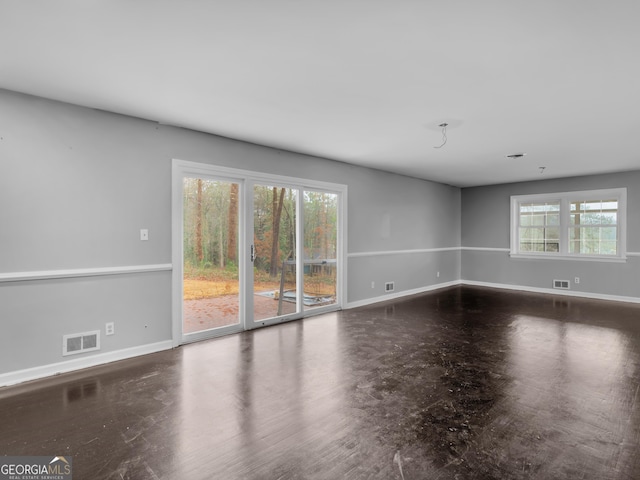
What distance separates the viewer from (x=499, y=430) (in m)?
2.17

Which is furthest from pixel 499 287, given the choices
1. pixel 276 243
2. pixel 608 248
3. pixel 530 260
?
pixel 276 243

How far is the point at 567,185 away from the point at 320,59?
6.89 metres

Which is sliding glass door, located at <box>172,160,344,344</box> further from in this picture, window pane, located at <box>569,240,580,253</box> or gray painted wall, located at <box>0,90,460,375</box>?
window pane, located at <box>569,240,580,253</box>

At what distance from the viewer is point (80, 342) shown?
3.15 metres

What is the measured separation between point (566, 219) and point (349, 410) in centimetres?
699

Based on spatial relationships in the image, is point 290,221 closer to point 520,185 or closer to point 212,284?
point 212,284

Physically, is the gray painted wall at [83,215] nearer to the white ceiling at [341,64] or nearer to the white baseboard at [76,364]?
the white baseboard at [76,364]

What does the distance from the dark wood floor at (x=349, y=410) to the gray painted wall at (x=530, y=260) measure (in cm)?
290

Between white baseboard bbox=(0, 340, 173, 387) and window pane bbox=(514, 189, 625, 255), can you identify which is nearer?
white baseboard bbox=(0, 340, 173, 387)

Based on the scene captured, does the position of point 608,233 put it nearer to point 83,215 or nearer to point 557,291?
point 557,291

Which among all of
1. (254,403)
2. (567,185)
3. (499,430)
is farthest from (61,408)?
(567,185)

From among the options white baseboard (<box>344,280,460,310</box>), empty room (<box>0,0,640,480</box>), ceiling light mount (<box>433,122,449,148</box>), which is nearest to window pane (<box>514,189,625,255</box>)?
empty room (<box>0,0,640,480</box>)

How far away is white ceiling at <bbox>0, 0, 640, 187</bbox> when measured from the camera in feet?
6.15

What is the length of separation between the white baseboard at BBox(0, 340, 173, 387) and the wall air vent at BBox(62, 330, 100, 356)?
0.27 ft
